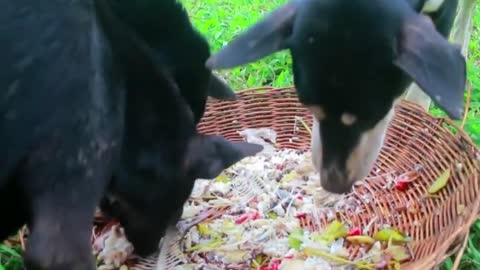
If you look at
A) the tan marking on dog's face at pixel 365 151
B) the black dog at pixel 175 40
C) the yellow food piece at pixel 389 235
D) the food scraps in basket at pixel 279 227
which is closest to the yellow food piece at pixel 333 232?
the food scraps in basket at pixel 279 227

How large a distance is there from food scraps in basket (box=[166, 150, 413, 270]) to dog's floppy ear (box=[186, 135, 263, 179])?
33 cm

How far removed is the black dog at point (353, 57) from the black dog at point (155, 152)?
178mm

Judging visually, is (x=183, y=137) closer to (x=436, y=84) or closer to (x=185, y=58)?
(x=185, y=58)

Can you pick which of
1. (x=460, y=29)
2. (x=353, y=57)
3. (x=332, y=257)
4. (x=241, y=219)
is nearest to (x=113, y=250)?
(x=241, y=219)

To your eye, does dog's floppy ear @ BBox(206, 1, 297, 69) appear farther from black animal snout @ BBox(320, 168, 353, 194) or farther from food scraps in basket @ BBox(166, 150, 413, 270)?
food scraps in basket @ BBox(166, 150, 413, 270)

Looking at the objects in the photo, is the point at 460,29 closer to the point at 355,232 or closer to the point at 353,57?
the point at 355,232

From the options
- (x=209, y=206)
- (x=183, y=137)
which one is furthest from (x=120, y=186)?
(x=209, y=206)

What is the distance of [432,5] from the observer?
8.50ft

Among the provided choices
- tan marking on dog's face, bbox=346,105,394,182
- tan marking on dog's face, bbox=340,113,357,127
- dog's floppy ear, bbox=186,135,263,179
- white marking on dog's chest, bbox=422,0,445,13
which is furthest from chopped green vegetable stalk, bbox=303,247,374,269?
white marking on dog's chest, bbox=422,0,445,13

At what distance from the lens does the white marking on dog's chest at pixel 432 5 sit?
8.39ft

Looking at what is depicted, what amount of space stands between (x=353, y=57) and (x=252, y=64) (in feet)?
4.91

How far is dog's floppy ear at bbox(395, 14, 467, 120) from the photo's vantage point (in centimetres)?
210

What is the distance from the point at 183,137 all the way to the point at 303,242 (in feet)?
1.84

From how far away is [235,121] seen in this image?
132 inches
